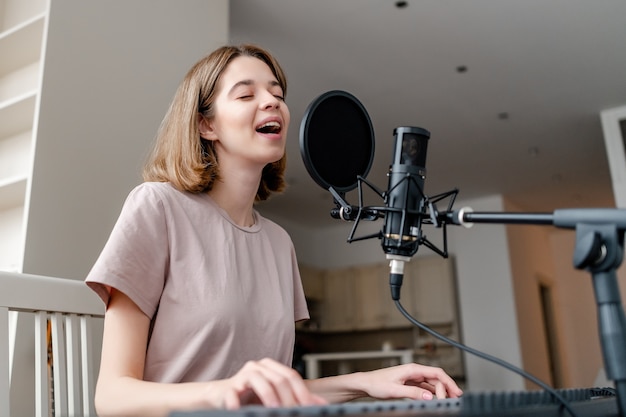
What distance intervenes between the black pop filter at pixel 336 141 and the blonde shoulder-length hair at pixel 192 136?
14.1 inches

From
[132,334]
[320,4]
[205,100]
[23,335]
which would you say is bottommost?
[132,334]

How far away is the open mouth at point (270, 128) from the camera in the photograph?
1107mm

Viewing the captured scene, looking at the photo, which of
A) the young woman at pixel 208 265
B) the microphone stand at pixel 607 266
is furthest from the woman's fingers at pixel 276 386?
the microphone stand at pixel 607 266

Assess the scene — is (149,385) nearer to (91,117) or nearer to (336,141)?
(336,141)

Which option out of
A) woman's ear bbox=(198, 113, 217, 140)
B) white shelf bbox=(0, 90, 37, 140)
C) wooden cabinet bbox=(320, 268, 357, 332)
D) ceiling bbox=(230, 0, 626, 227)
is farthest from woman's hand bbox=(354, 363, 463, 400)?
wooden cabinet bbox=(320, 268, 357, 332)

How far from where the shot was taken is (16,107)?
2.03m

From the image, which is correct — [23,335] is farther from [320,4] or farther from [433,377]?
[320,4]

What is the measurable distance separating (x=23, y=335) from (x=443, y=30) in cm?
292

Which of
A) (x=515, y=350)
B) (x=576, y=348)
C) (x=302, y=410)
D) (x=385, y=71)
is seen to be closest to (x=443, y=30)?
(x=385, y=71)

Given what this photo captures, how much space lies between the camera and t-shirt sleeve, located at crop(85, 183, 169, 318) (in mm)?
859

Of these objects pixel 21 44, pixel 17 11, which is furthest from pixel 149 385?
pixel 17 11

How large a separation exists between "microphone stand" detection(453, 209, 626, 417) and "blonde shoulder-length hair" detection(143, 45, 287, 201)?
2.34 feet

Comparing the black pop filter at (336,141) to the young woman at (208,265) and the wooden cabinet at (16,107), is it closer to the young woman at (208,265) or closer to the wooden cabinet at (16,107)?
the young woman at (208,265)

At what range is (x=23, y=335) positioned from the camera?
5.49ft
